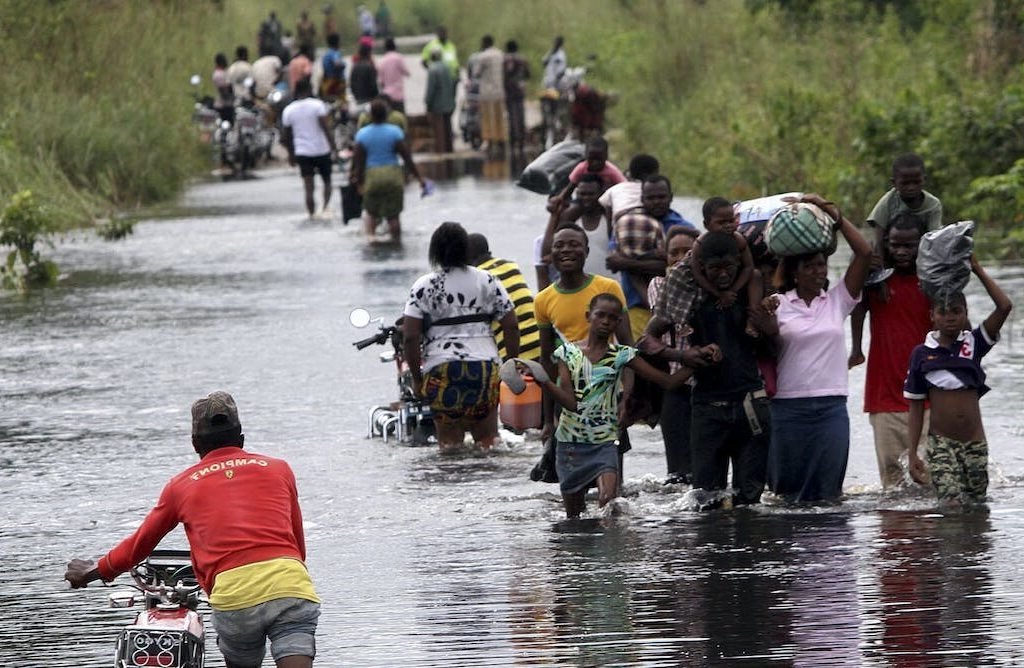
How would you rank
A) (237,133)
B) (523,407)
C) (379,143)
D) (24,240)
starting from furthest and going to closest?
1. (237,133)
2. (379,143)
3. (24,240)
4. (523,407)

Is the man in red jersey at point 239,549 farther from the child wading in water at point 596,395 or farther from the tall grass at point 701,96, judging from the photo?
the tall grass at point 701,96

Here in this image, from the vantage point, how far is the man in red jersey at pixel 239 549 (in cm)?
647

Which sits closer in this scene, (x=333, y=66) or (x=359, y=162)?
(x=359, y=162)

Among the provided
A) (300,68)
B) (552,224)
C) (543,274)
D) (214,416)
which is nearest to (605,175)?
(552,224)

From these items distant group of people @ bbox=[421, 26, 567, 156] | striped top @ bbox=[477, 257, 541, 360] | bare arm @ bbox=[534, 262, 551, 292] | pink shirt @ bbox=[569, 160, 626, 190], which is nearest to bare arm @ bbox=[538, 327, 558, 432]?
striped top @ bbox=[477, 257, 541, 360]

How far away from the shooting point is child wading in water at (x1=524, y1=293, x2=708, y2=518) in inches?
393

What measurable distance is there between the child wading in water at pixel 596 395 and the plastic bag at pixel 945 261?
1181 mm

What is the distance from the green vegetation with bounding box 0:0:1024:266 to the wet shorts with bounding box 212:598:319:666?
1284cm

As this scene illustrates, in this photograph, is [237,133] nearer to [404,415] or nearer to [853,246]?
[404,415]

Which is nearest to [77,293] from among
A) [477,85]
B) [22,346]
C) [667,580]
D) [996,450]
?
[22,346]

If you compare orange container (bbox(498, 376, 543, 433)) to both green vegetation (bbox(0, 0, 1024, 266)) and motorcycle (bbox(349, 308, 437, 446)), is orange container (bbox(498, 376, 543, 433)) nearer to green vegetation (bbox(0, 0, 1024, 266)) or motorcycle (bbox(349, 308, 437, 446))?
motorcycle (bbox(349, 308, 437, 446))

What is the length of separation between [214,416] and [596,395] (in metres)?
3.49

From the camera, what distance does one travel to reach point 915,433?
9914mm

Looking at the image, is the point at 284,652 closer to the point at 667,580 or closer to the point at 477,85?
the point at 667,580
